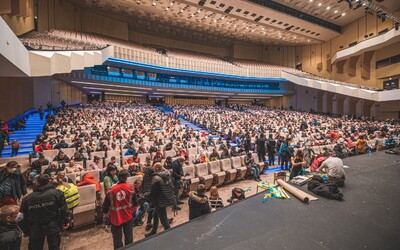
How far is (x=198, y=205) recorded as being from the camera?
289 cm

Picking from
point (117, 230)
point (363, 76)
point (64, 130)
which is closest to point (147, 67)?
point (64, 130)

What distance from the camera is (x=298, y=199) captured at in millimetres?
3244

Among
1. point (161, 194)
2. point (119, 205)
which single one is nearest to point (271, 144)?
point (161, 194)

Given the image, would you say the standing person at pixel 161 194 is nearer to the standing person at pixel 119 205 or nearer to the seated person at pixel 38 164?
the standing person at pixel 119 205

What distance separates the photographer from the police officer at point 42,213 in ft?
7.40

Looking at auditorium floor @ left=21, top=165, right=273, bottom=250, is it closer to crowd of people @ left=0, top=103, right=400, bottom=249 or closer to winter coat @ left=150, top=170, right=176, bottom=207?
crowd of people @ left=0, top=103, right=400, bottom=249

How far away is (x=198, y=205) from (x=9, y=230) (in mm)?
2026

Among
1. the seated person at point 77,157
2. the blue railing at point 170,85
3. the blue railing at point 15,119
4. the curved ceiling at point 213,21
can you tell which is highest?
the curved ceiling at point 213,21

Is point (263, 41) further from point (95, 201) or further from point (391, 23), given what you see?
point (95, 201)

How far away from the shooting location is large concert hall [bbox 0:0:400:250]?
2.53 m

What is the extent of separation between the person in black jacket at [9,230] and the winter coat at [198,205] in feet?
6.25

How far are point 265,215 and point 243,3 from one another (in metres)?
19.3

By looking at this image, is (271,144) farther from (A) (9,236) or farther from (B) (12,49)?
(B) (12,49)

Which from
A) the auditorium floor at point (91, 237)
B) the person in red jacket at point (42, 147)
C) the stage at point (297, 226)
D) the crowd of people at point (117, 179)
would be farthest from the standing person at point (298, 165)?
the person in red jacket at point (42, 147)
